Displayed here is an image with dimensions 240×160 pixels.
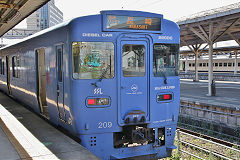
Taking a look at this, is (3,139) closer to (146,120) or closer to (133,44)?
(146,120)

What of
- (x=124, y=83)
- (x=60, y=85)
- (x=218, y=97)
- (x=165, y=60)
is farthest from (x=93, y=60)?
(x=218, y=97)

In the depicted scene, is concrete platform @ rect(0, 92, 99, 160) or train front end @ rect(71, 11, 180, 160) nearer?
concrete platform @ rect(0, 92, 99, 160)

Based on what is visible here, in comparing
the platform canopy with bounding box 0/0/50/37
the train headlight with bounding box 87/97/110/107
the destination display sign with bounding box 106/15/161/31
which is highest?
the platform canopy with bounding box 0/0/50/37

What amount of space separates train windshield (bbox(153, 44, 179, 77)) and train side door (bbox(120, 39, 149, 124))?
25 centimetres

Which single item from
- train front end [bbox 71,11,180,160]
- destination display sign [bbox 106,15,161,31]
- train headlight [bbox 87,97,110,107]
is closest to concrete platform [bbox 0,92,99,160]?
train front end [bbox 71,11,180,160]

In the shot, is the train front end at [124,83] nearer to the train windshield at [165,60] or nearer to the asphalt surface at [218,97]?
the train windshield at [165,60]

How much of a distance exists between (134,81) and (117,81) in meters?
0.38

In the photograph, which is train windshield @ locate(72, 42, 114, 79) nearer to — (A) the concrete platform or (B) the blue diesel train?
(B) the blue diesel train

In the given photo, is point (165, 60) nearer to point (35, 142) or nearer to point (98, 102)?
point (98, 102)

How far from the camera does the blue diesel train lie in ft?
16.8

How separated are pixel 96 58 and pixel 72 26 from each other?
767mm

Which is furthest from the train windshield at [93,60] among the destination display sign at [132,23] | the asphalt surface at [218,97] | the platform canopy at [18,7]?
the asphalt surface at [218,97]

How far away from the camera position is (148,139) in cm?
568

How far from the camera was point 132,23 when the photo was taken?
17.8 feet
